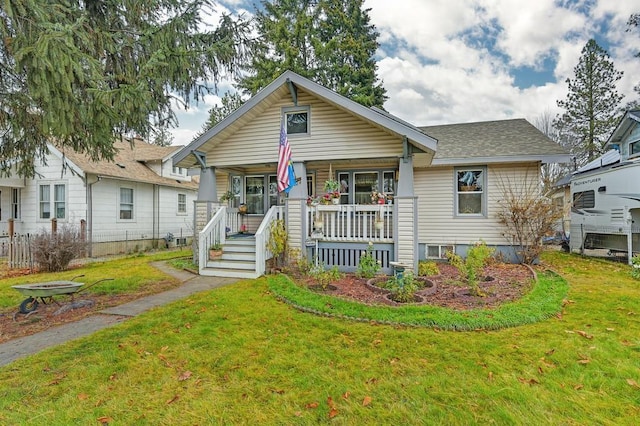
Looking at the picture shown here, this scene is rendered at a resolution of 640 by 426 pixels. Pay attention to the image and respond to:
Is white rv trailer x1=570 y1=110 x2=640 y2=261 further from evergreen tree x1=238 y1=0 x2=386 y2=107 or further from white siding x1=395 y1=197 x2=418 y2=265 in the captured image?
evergreen tree x1=238 y1=0 x2=386 y2=107

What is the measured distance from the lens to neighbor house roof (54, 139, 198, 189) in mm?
13219

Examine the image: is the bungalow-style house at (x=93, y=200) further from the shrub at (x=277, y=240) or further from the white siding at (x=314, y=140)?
the shrub at (x=277, y=240)

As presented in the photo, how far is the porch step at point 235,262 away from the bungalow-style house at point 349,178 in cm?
3

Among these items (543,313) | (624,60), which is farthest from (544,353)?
(624,60)

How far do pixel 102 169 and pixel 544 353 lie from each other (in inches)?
641

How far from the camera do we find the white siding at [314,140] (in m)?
8.66

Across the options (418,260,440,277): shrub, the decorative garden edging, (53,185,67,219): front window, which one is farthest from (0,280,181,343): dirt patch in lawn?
(53,185,67,219): front window

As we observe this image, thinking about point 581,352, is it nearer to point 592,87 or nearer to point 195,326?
point 195,326

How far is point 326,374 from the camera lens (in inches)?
132

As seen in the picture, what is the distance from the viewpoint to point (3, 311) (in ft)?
18.8

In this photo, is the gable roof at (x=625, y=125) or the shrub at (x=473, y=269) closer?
the shrub at (x=473, y=269)

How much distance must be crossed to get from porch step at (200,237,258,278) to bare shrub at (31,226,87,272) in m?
4.94

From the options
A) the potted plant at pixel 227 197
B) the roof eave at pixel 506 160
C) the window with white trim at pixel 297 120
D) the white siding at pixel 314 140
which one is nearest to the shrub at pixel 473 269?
the roof eave at pixel 506 160

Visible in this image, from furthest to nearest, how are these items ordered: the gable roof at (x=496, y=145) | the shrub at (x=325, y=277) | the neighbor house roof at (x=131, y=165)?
the neighbor house roof at (x=131, y=165) → the gable roof at (x=496, y=145) → the shrub at (x=325, y=277)
